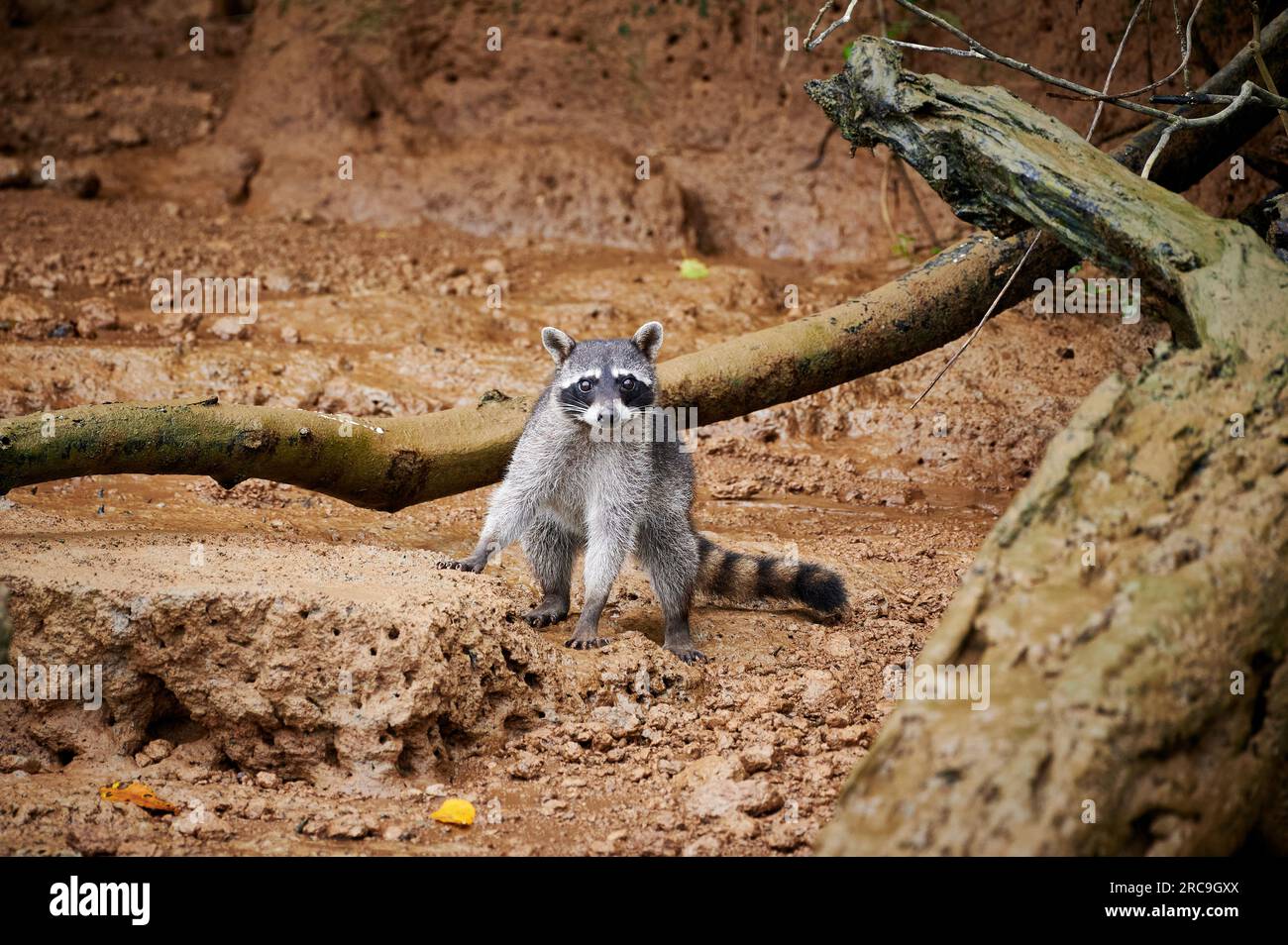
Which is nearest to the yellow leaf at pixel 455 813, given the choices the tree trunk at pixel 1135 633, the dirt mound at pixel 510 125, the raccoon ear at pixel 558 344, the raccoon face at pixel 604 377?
the tree trunk at pixel 1135 633

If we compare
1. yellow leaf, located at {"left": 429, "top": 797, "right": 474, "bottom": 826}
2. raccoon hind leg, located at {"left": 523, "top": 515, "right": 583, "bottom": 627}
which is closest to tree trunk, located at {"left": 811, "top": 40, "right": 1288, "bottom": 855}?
yellow leaf, located at {"left": 429, "top": 797, "right": 474, "bottom": 826}

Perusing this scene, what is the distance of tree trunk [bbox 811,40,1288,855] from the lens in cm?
274

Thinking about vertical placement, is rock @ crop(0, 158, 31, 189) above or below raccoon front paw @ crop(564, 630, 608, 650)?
above

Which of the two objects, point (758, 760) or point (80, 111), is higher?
point (80, 111)

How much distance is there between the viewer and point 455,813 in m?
4.27

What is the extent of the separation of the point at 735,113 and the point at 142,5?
6304 mm

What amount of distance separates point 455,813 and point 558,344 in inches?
108

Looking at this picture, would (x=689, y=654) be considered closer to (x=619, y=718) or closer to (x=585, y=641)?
(x=585, y=641)

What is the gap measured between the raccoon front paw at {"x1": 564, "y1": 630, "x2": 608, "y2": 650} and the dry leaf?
74.6 inches

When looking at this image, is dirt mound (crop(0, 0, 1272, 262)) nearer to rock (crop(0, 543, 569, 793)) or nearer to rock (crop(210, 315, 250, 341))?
rock (crop(210, 315, 250, 341))

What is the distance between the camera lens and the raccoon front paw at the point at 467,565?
5.76 metres

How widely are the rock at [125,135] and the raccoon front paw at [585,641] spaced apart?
29.3 feet

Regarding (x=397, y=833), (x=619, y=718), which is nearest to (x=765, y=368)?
(x=619, y=718)

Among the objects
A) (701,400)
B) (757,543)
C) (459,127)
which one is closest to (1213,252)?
(701,400)
